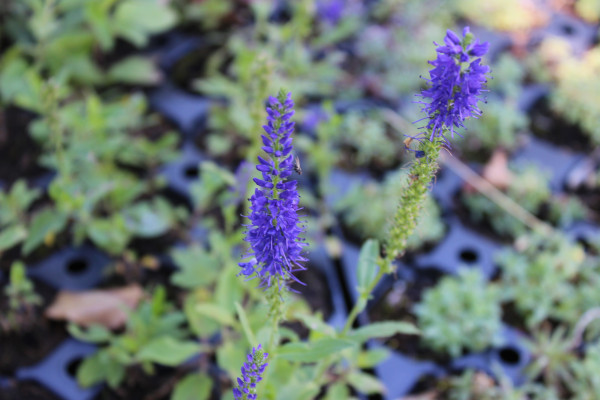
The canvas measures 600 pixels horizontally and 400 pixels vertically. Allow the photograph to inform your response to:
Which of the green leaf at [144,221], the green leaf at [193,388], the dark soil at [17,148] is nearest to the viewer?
the green leaf at [193,388]

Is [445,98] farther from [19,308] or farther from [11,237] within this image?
[19,308]

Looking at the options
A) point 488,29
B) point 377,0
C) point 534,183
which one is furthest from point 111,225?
point 488,29

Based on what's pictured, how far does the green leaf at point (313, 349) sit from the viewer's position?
1269 mm

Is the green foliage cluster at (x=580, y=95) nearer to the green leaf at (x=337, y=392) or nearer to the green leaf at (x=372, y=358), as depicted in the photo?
the green leaf at (x=372, y=358)

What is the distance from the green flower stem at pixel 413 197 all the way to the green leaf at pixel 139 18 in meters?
1.85

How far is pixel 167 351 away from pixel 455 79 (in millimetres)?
1174

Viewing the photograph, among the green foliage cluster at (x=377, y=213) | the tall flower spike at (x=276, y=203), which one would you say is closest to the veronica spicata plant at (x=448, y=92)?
the tall flower spike at (x=276, y=203)

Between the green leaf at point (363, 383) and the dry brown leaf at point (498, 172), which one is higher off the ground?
the dry brown leaf at point (498, 172)

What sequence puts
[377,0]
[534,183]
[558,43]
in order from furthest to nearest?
1. [377,0]
2. [558,43]
3. [534,183]

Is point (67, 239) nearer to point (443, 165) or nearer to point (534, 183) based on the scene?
point (443, 165)

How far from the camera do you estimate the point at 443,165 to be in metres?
2.73

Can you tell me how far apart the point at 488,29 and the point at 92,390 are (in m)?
3.07

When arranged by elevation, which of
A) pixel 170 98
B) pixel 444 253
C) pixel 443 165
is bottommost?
pixel 444 253

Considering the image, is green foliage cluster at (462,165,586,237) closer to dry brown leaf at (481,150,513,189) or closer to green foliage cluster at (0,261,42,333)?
dry brown leaf at (481,150,513,189)
